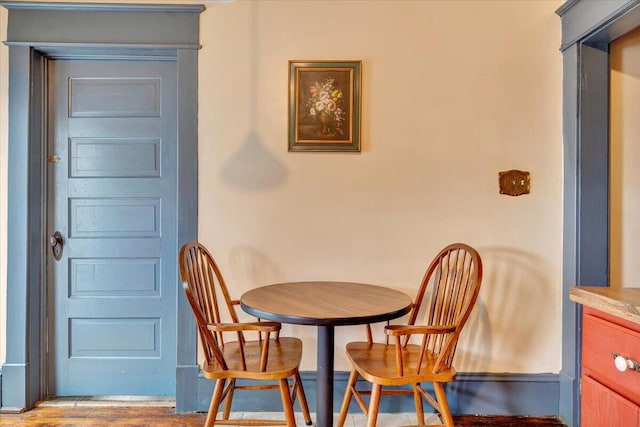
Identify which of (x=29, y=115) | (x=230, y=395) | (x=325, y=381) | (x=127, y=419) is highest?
(x=29, y=115)

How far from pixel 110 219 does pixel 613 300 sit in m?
2.30

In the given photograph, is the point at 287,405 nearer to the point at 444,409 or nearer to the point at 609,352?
the point at 444,409

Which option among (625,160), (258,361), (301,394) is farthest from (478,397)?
(625,160)

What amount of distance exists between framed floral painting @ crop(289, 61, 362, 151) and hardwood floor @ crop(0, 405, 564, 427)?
1.47m

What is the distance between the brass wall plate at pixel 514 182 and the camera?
6.60 ft

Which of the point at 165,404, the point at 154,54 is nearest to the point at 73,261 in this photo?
the point at 165,404

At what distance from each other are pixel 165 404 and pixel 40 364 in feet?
2.45

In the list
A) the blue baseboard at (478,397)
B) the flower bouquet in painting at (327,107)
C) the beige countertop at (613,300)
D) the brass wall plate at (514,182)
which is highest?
the flower bouquet in painting at (327,107)

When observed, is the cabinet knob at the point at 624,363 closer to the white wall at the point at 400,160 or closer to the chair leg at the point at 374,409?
the chair leg at the point at 374,409

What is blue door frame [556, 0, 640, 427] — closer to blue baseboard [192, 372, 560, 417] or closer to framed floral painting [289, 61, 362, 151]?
blue baseboard [192, 372, 560, 417]

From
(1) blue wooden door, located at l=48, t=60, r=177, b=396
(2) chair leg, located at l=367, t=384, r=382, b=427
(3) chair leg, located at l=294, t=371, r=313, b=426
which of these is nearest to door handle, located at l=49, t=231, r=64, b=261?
(1) blue wooden door, located at l=48, t=60, r=177, b=396

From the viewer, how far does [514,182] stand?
6.61 feet

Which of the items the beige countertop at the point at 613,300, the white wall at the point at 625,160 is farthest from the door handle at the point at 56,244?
the white wall at the point at 625,160

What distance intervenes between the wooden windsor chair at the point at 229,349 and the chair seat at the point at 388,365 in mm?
276
